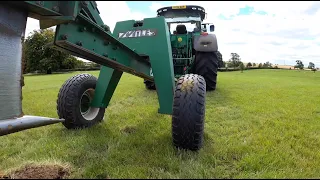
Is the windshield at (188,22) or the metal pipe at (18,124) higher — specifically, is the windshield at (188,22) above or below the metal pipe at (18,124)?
above

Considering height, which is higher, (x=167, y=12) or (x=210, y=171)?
(x=167, y=12)

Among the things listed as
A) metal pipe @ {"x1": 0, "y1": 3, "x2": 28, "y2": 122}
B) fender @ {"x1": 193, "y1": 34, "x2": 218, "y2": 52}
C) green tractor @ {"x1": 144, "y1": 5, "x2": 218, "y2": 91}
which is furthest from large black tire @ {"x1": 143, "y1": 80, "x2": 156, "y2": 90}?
metal pipe @ {"x1": 0, "y1": 3, "x2": 28, "y2": 122}

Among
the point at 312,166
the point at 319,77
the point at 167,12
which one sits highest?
the point at 167,12

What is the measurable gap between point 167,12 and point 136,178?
6.45 metres

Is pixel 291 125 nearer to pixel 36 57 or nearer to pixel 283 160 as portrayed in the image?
pixel 283 160

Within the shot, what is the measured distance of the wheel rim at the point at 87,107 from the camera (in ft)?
12.5

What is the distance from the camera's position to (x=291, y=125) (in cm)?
381

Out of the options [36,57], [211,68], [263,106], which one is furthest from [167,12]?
[36,57]

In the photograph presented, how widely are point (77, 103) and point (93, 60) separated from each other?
1.05 meters

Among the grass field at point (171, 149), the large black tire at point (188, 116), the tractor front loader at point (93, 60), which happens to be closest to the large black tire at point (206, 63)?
the grass field at point (171, 149)

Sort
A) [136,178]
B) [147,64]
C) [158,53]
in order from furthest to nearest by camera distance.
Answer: [147,64], [158,53], [136,178]

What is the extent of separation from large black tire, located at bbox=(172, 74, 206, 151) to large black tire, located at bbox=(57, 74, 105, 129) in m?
1.55

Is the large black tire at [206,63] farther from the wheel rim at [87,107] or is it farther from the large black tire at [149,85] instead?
the wheel rim at [87,107]

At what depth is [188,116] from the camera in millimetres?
2484
